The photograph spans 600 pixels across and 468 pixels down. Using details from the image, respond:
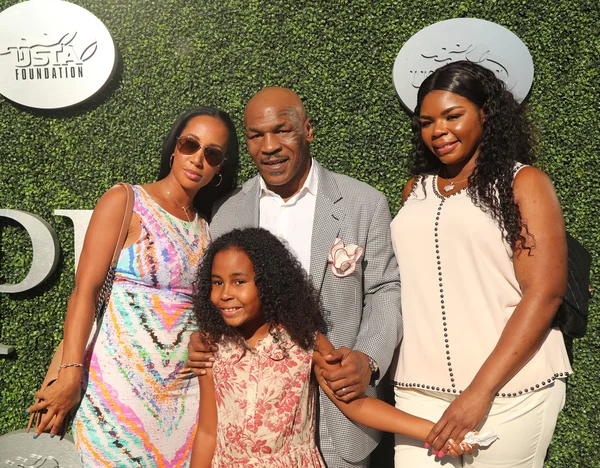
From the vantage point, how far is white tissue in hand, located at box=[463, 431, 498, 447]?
93.9 inches

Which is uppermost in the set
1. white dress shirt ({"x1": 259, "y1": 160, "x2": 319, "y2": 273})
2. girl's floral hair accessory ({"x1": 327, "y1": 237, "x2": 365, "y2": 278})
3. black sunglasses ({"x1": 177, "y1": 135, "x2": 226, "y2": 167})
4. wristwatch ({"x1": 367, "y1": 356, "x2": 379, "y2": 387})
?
black sunglasses ({"x1": 177, "y1": 135, "x2": 226, "y2": 167})

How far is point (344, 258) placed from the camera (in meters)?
2.85

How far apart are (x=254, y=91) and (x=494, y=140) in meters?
1.90

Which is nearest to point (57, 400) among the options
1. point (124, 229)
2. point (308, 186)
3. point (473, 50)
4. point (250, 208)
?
point (124, 229)

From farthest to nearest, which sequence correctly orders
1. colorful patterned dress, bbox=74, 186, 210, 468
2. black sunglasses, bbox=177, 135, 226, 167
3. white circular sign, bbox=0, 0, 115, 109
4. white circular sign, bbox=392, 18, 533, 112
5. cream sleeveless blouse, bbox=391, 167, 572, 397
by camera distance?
1. white circular sign, bbox=0, 0, 115, 109
2. white circular sign, bbox=392, 18, 533, 112
3. black sunglasses, bbox=177, 135, 226, 167
4. colorful patterned dress, bbox=74, 186, 210, 468
5. cream sleeveless blouse, bbox=391, 167, 572, 397

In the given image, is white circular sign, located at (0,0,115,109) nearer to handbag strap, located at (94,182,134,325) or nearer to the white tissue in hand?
handbag strap, located at (94,182,134,325)

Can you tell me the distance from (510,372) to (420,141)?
4.19ft

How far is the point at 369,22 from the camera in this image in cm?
388

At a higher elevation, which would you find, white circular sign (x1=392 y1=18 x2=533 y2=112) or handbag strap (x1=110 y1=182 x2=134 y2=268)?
white circular sign (x1=392 y1=18 x2=533 y2=112)

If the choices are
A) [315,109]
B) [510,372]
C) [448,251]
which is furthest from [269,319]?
[315,109]

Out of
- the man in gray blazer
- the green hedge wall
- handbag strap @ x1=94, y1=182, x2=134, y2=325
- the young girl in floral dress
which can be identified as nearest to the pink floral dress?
the young girl in floral dress

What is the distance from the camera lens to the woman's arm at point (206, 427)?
8.89 feet

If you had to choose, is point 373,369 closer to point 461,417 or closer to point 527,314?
point 461,417

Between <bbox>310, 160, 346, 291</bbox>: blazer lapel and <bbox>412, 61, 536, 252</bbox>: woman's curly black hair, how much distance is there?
2.20ft
